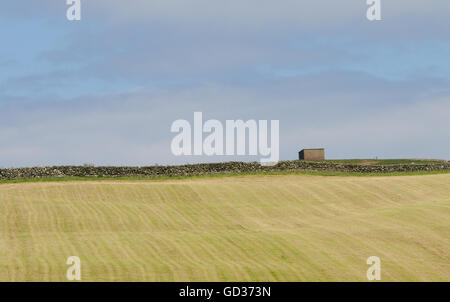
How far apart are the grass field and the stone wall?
371 cm

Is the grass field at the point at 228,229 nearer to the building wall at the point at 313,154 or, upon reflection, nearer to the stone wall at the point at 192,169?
the stone wall at the point at 192,169

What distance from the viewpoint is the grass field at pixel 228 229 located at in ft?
118

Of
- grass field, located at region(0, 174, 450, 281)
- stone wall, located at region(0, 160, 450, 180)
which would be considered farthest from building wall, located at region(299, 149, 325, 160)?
grass field, located at region(0, 174, 450, 281)

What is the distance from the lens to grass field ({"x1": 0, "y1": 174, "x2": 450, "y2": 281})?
1416 inches

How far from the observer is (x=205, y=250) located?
40406mm

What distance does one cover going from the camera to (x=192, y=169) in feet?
248

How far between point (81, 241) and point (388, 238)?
58.8 feet

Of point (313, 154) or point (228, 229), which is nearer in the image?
point (228, 229)

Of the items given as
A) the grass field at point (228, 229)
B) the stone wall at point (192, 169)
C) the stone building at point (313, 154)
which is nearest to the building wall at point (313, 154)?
the stone building at point (313, 154)

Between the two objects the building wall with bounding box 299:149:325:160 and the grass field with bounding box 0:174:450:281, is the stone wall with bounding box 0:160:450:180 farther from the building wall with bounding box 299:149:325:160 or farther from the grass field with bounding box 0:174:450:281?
the building wall with bounding box 299:149:325:160

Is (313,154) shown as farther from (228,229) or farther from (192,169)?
(228,229)

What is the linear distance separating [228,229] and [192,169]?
28178mm

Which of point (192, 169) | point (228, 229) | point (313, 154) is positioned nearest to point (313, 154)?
point (313, 154)

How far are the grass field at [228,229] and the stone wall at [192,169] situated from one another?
371cm
